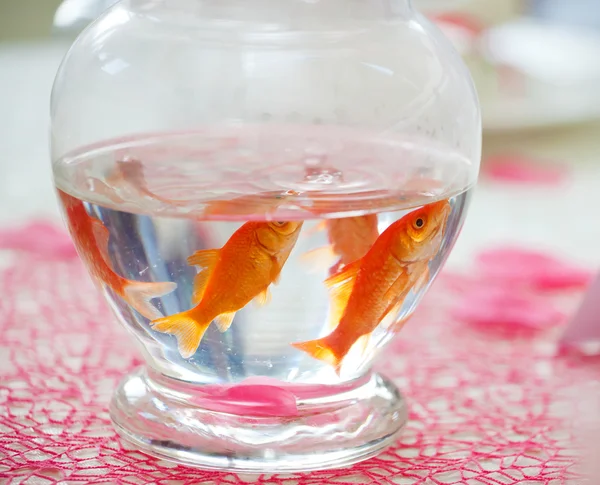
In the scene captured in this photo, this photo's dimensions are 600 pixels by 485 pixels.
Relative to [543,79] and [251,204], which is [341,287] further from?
[543,79]

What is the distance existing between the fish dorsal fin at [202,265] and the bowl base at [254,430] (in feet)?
0.35

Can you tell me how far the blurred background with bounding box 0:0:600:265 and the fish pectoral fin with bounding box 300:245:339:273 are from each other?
593mm

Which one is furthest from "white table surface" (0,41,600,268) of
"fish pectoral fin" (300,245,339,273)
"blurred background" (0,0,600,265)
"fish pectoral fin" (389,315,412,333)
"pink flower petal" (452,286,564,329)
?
"fish pectoral fin" (300,245,339,273)

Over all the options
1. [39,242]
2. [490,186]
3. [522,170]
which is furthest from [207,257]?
[522,170]

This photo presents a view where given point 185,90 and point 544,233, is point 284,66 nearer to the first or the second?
point 185,90

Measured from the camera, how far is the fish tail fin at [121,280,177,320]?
2.32 feet

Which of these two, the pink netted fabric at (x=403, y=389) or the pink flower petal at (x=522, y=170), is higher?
the pink netted fabric at (x=403, y=389)

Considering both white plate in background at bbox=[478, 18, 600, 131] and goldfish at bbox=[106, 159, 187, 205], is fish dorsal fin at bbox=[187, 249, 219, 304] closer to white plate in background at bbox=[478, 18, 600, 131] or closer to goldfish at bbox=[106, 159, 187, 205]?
goldfish at bbox=[106, 159, 187, 205]

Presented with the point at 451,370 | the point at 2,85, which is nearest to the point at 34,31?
the point at 2,85

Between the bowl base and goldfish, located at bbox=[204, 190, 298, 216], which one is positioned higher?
goldfish, located at bbox=[204, 190, 298, 216]

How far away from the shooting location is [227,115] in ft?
2.46

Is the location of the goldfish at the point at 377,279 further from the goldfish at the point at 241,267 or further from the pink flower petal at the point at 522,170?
the pink flower petal at the point at 522,170

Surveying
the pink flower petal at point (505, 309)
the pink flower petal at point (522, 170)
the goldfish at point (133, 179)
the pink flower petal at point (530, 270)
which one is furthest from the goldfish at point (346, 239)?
the pink flower petal at point (522, 170)

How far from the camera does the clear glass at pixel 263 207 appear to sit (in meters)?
0.70
